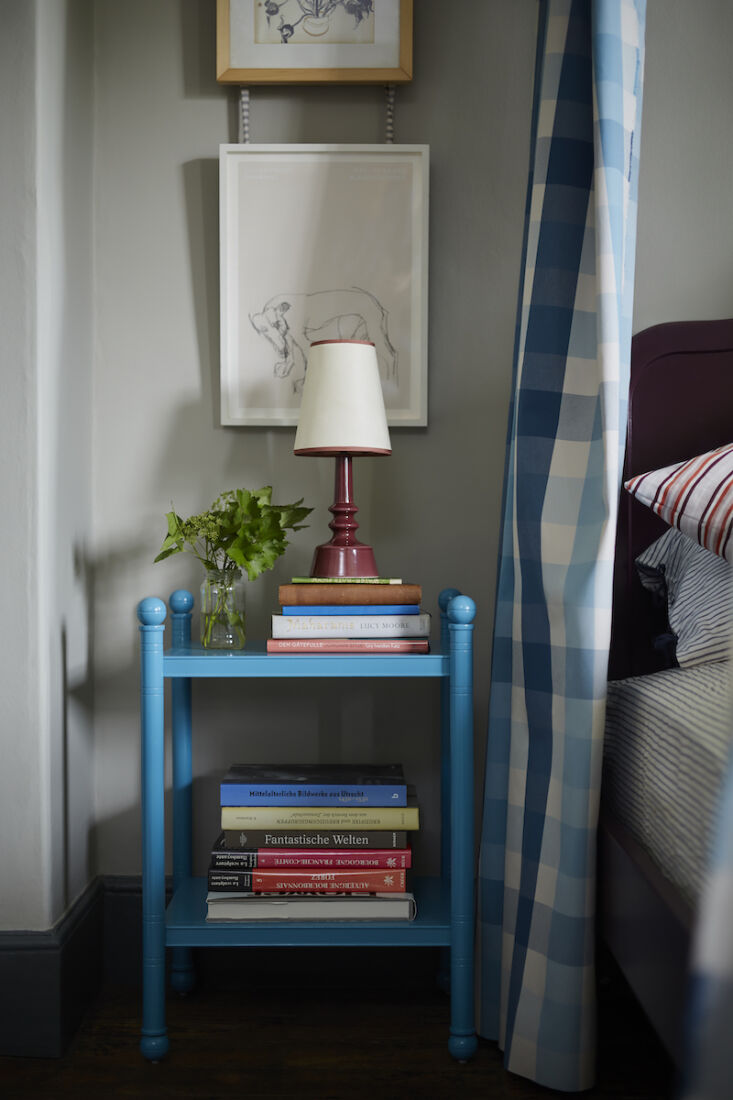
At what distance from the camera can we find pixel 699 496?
49.6 inches

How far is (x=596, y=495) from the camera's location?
1.26 meters

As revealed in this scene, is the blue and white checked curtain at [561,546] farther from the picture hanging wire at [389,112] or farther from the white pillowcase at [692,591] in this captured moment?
the picture hanging wire at [389,112]

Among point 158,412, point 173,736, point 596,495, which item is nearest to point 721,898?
point 596,495

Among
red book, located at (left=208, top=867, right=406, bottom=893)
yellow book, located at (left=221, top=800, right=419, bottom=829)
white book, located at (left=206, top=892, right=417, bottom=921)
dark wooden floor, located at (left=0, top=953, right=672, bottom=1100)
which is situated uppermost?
yellow book, located at (left=221, top=800, right=419, bottom=829)

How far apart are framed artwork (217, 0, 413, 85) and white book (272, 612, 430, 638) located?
1.07 m

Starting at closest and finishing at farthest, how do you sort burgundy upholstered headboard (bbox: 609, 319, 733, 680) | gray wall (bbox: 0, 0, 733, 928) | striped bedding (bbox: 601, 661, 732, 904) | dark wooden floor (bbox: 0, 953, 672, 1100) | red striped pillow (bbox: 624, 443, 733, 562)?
striped bedding (bbox: 601, 661, 732, 904) < red striped pillow (bbox: 624, 443, 733, 562) < dark wooden floor (bbox: 0, 953, 672, 1100) < burgundy upholstered headboard (bbox: 609, 319, 733, 680) < gray wall (bbox: 0, 0, 733, 928)

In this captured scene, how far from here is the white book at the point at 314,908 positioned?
1.42m

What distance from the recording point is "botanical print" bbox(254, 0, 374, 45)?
5.51ft

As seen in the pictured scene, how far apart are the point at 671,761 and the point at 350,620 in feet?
1.85

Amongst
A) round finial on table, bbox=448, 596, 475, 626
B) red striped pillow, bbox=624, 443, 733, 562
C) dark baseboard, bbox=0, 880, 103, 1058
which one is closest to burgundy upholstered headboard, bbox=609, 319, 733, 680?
red striped pillow, bbox=624, 443, 733, 562

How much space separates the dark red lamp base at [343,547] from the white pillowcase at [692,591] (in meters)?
0.52

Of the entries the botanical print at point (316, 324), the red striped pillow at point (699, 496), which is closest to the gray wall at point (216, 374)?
the botanical print at point (316, 324)

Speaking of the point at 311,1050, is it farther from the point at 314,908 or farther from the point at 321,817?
the point at 321,817

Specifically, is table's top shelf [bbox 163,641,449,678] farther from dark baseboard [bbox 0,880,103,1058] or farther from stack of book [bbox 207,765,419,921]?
dark baseboard [bbox 0,880,103,1058]
